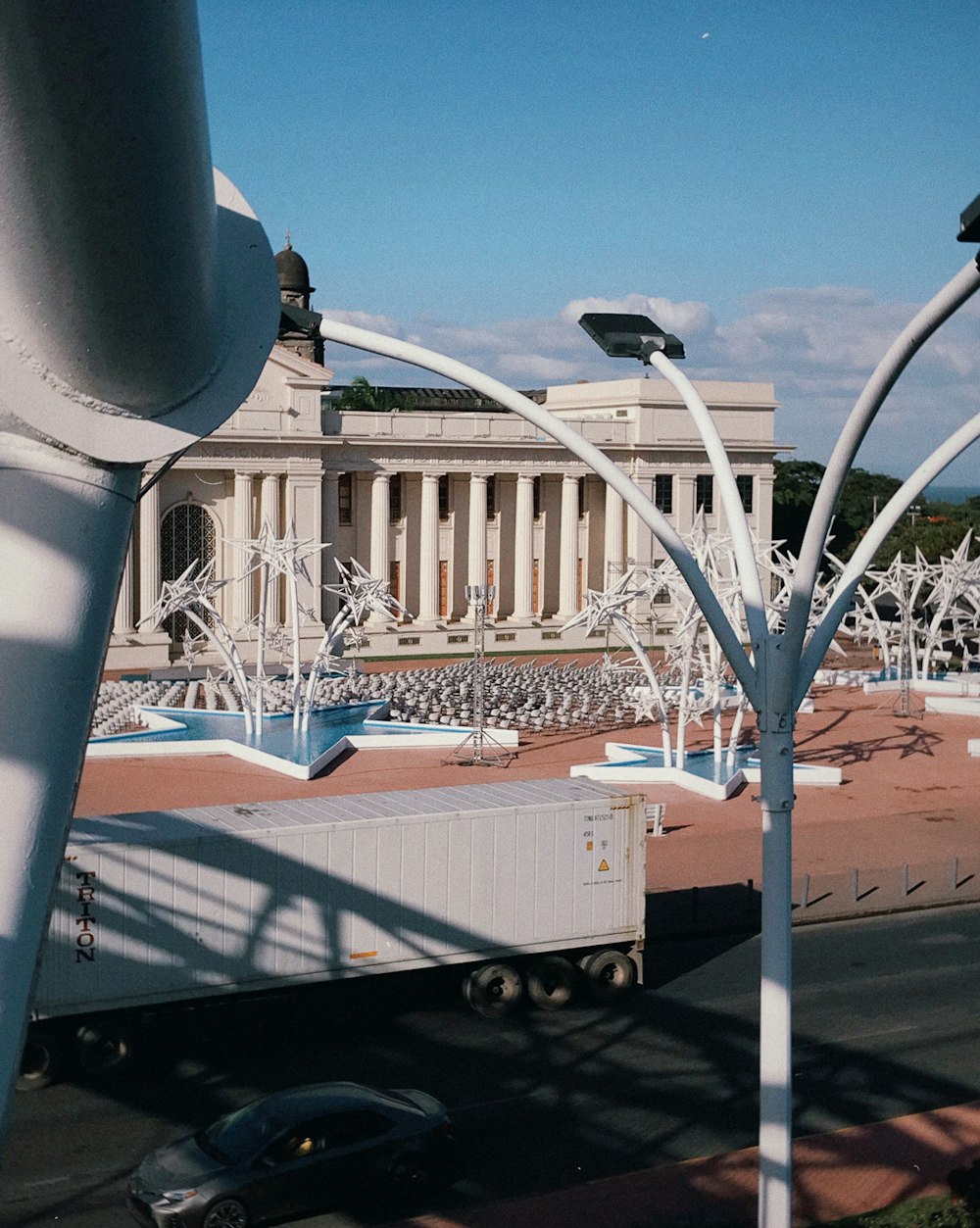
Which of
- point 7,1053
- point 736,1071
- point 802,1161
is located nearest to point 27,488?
point 7,1053

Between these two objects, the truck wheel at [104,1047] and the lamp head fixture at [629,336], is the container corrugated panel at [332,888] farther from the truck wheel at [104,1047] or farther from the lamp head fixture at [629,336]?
the lamp head fixture at [629,336]

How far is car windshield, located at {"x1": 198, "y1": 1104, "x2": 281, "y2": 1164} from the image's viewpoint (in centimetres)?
1383

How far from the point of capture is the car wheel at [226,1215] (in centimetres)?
1344

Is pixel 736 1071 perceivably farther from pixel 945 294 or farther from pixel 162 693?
pixel 162 693

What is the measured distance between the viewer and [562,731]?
4609cm

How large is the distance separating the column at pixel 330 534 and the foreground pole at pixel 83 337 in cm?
6528

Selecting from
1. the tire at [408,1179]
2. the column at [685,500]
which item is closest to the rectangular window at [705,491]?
the column at [685,500]

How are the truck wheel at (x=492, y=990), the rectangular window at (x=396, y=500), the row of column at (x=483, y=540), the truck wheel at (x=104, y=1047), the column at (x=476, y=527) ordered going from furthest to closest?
1. the rectangular window at (x=396, y=500)
2. the column at (x=476, y=527)
3. the row of column at (x=483, y=540)
4. the truck wheel at (x=492, y=990)
5. the truck wheel at (x=104, y=1047)

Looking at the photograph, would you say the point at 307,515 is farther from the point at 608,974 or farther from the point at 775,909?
the point at 775,909

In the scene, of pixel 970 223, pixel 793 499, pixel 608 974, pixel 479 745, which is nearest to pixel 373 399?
pixel 793 499

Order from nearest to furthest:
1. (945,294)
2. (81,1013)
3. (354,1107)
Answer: (945,294)
(354,1107)
(81,1013)

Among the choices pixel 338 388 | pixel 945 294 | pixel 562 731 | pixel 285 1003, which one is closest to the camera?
pixel 945 294

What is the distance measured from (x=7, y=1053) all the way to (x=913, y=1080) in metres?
15.8

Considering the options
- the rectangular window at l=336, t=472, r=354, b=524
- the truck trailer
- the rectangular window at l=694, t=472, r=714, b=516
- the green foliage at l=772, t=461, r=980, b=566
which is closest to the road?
the truck trailer
